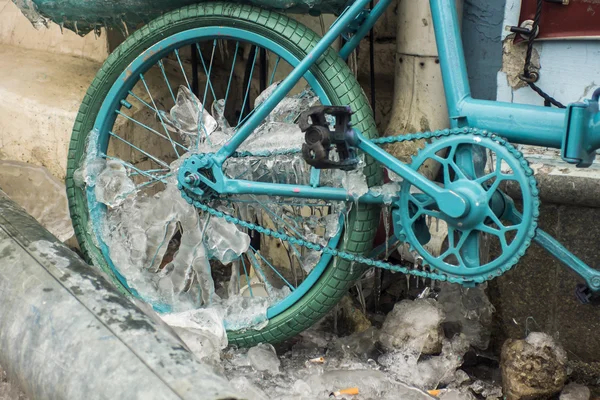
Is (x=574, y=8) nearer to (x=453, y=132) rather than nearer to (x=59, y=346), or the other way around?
(x=453, y=132)

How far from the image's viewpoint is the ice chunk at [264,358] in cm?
296

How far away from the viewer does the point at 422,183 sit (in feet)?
8.16

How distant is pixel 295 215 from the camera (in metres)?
3.00

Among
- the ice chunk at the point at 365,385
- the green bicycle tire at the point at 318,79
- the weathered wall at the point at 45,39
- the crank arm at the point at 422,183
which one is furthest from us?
the weathered wall at the point at 45,39

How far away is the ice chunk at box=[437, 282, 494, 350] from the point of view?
3.10m

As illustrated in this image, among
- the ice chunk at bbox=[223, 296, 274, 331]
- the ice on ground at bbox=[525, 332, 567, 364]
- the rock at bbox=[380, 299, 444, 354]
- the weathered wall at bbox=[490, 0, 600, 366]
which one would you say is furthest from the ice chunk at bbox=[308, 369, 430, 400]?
the weathered wall at bbox=[490, 0, 600, 366]

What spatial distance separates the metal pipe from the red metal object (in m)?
1.68

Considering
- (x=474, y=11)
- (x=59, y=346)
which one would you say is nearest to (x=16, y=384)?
(x=59, y=346)

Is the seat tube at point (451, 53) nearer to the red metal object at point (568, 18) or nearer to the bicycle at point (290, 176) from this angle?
the bicycle at point (290, 176)

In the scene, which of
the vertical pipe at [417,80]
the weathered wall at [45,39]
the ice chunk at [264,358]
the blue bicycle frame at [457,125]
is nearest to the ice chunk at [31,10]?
the weathered wall at [45,39]

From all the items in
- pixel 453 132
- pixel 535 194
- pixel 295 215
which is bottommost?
pixel 295 215

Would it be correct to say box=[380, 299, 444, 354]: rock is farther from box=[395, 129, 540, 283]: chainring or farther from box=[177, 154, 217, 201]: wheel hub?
box=[177, 154, 217, 201]: wheel hub

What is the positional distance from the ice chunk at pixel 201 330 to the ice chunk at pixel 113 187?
0.52 metres

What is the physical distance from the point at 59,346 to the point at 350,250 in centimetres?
101
